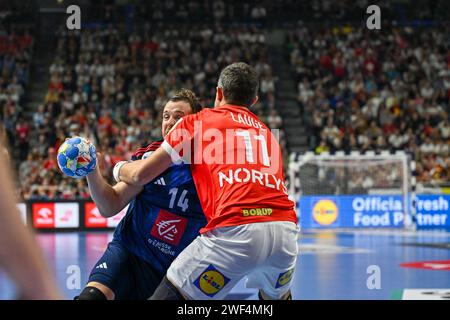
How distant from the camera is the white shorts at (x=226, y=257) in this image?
3.60 m

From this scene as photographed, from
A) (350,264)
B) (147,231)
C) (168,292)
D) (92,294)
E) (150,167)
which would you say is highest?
(150,167)

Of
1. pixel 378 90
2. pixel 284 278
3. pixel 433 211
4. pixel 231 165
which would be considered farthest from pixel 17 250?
pixel 378 90

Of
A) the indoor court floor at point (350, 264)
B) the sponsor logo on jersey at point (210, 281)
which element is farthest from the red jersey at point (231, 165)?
the indoor court floor at point (350, 264)

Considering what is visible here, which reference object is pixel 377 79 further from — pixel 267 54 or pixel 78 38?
pixel 78 38

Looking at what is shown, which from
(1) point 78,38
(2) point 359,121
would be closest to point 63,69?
(1) point 78,38

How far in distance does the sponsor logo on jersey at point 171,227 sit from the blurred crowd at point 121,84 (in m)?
13.7

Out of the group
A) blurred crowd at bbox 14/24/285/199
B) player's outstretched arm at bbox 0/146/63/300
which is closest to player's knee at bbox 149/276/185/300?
player's outstretched arm at bbox 0/146/63/300

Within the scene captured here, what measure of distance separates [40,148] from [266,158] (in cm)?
1696

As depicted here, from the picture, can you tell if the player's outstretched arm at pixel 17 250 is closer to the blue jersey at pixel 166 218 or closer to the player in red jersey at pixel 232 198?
the player in red jersey at pixel 232 198

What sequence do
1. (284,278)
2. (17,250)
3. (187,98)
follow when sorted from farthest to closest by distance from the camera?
(187,98) → (284,278) → (17,250)

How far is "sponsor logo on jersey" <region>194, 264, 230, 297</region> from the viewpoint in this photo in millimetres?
3605

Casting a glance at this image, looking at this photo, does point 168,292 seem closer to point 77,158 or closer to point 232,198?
point 232,198

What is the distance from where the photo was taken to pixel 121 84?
906 inches

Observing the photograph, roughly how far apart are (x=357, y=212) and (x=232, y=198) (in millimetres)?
14663
